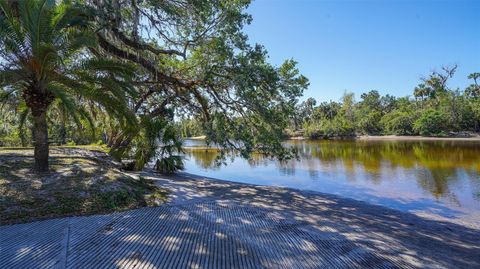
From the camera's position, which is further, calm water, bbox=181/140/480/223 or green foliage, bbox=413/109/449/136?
green foliage, bbox=413/109/449/136

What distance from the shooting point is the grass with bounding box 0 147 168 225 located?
16.8 feet

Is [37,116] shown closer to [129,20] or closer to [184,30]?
[129,20]

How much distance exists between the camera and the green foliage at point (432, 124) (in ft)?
149

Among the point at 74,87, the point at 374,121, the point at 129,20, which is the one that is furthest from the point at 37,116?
the point at 374,121

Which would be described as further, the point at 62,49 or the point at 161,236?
the point at 62,49

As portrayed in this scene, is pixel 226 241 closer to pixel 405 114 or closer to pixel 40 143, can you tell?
pixel 40 143

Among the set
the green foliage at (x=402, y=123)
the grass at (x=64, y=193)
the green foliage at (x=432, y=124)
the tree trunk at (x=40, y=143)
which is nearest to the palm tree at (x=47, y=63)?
the tree trunk at (x=40, y=143)

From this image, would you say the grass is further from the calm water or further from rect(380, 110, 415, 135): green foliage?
rect(380, 110, 415, 135): green foliage

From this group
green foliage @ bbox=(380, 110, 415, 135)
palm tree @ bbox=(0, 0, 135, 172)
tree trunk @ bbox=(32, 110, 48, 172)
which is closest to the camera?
palm tree @ bbox=(0, 0, 135, 172)

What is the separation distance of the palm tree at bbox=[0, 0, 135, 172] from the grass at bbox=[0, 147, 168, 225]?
2.32 ft

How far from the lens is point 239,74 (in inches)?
403

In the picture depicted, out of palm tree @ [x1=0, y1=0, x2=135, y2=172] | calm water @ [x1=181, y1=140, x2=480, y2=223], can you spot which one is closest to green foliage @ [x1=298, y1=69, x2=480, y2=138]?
calm water @ [x1=181, y1=140, x2=480, y2=223]

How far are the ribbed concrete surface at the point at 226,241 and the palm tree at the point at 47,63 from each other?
3.15 m

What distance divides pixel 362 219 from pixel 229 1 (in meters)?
8.04
